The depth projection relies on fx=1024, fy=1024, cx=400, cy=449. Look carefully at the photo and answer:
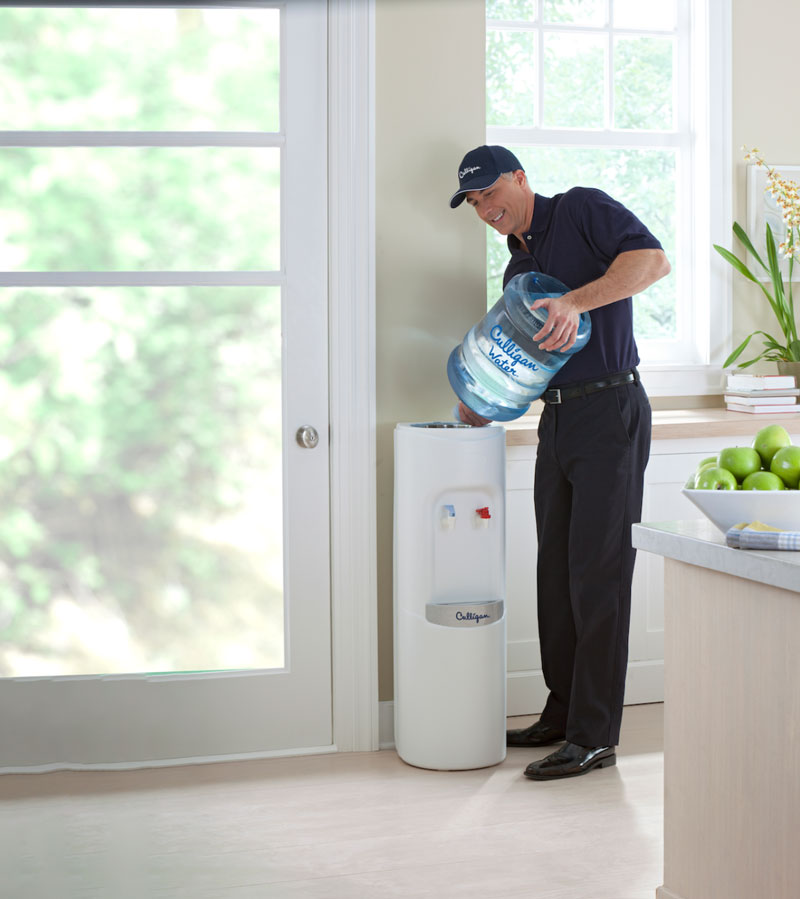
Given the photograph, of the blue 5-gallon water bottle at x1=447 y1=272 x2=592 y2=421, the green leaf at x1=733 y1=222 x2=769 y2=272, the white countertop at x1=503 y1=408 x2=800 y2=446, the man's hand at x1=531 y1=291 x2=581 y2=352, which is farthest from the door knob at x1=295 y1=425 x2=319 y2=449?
the green leaf at x1=733 y1=222 x2=769 y2=272

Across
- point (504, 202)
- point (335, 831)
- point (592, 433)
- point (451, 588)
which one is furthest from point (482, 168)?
point (335, 831)

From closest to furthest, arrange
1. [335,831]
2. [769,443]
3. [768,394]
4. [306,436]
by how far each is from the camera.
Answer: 1. [769,443]
2. [335,831]
3. [306,436]
4. [768,394]

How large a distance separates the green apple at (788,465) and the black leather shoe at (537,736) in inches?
61.4

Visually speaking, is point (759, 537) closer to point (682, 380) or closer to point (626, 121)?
point (682, 380)

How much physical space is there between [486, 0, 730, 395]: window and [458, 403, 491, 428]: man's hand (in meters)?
0.79

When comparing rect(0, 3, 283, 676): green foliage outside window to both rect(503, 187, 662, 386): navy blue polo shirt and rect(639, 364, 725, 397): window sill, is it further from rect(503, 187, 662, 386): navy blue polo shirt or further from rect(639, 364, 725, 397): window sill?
rect(639, 364, 725, 397): window sill

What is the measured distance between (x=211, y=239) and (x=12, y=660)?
128cm

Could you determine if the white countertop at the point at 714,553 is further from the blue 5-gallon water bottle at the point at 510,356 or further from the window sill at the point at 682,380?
the window sill at the point at 682,380

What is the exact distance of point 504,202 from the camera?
2.75m

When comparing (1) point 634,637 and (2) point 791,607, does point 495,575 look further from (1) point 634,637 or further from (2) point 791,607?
(2) point 791,607

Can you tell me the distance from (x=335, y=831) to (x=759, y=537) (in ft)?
4.38

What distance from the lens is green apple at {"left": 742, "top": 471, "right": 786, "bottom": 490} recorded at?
61.4 inches

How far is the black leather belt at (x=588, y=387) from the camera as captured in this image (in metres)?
2.67

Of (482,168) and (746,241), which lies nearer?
(482,168)
